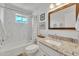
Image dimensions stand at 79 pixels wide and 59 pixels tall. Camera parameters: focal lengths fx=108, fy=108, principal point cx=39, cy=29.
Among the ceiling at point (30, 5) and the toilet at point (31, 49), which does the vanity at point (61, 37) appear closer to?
the toilet at point (31, 49)

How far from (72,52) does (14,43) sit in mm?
689

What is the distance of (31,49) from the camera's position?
4.41 feet

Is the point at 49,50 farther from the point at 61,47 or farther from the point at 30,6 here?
the point at 30,6

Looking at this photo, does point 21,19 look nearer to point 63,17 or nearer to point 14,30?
point 14,30

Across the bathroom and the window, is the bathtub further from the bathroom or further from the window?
the window

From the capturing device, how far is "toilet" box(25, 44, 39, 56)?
1.32 m

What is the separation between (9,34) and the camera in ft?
4.37

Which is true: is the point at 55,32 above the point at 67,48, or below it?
above

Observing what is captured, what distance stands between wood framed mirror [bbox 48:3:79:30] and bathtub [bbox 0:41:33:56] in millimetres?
431

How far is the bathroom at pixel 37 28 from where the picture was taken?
1.26 meters

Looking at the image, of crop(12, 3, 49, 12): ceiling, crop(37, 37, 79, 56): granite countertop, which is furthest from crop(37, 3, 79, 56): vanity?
crop(12, 3, 49, 12): ceiling

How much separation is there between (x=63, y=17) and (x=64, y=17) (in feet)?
0.05

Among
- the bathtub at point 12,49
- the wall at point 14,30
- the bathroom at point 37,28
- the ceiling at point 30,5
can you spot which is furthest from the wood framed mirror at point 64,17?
the bathtub at point 12,49

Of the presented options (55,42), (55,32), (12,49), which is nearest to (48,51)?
(55,42)
